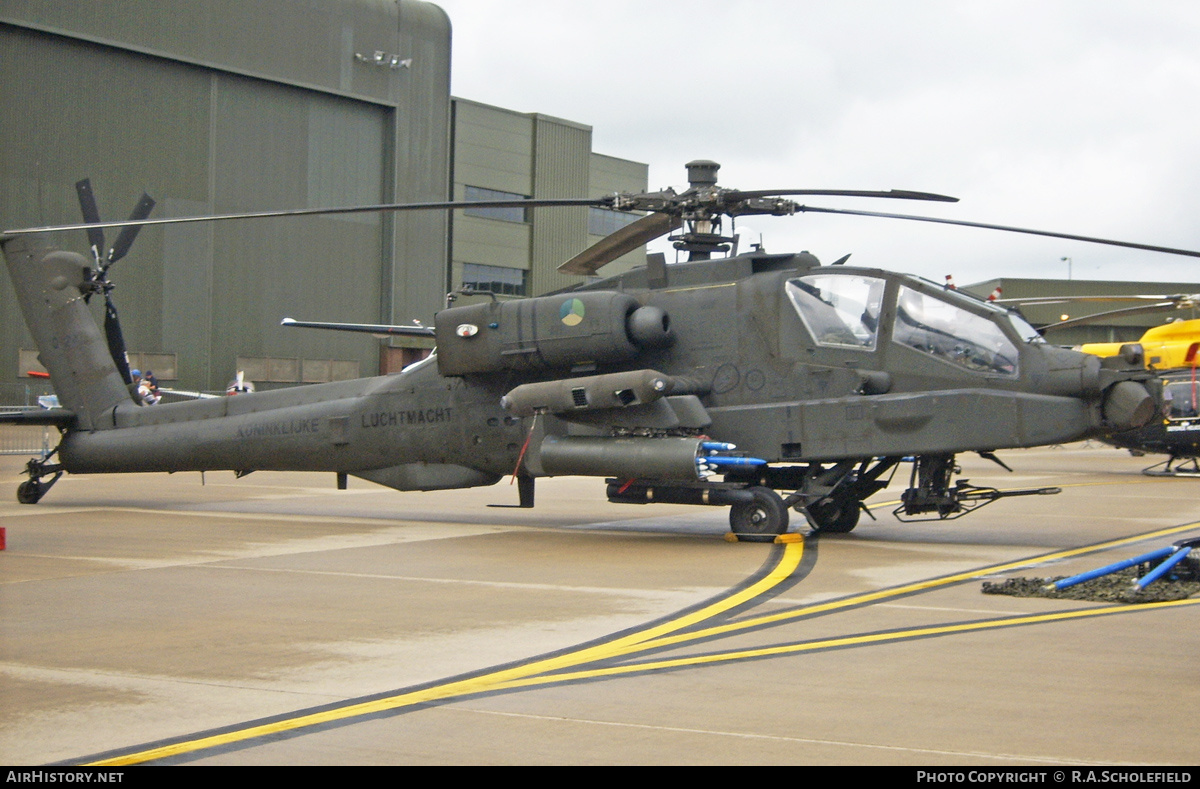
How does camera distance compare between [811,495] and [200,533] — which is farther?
[200,533]

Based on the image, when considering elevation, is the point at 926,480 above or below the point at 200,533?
above

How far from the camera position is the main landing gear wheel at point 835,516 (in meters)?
13.0

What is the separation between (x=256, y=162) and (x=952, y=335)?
34.6 m

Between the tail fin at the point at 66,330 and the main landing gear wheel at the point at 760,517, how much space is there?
9.29 metres

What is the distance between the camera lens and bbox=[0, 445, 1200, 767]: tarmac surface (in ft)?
15.7

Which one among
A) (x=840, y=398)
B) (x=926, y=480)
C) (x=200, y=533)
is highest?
(x=840, y=398)

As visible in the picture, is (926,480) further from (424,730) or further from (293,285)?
(293,285)

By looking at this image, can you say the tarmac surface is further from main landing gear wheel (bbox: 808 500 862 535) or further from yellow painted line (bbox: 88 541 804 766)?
main landing gear wheel (bbox: 808 500 862 535)

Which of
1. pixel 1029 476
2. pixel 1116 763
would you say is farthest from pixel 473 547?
pixel 1029 476

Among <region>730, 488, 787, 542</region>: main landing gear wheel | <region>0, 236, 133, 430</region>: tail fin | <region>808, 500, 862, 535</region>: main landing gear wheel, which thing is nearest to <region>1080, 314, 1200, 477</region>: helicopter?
<region>808, 500, 862, 535</region>: main landing gear wheel

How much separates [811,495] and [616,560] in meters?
2.58

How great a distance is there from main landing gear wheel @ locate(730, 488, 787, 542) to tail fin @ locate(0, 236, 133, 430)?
9.29 metres

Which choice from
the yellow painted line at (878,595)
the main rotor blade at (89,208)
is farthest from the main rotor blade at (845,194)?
the main rotor blade at (89,208)

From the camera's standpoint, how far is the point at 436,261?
4850 cm
